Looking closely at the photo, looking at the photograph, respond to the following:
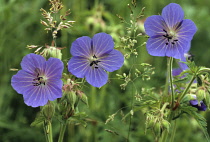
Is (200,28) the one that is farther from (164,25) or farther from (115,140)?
(164,25)

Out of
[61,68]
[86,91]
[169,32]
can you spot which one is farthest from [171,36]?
[86,91]

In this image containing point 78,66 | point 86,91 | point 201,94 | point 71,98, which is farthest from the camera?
point 86,91

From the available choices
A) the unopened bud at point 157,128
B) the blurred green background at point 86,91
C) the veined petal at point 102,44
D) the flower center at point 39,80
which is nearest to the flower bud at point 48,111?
the flower center at point 39,80

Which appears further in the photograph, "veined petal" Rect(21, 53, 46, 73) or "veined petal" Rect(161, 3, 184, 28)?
"veined petal" Rect(161, 3, 184, 28)

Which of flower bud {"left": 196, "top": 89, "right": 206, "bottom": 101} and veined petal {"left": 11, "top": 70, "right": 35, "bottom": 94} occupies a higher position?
veined petal {"left": 11, "top": 70, "right": 35, "bottom": 94}

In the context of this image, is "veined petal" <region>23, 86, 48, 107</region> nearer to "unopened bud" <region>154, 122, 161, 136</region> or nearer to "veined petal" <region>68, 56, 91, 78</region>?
"veined petal" <region>68, 56, 91, 78</region>

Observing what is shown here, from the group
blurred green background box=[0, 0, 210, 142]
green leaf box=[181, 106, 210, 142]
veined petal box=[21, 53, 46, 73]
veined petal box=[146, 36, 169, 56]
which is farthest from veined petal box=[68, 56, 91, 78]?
blurred green background box=[0, 0, 210, 142]

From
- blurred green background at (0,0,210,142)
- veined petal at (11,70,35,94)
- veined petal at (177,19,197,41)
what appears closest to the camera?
veined petal at (11,70,35,94)

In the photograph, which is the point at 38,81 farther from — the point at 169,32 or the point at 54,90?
the point at 169,32
